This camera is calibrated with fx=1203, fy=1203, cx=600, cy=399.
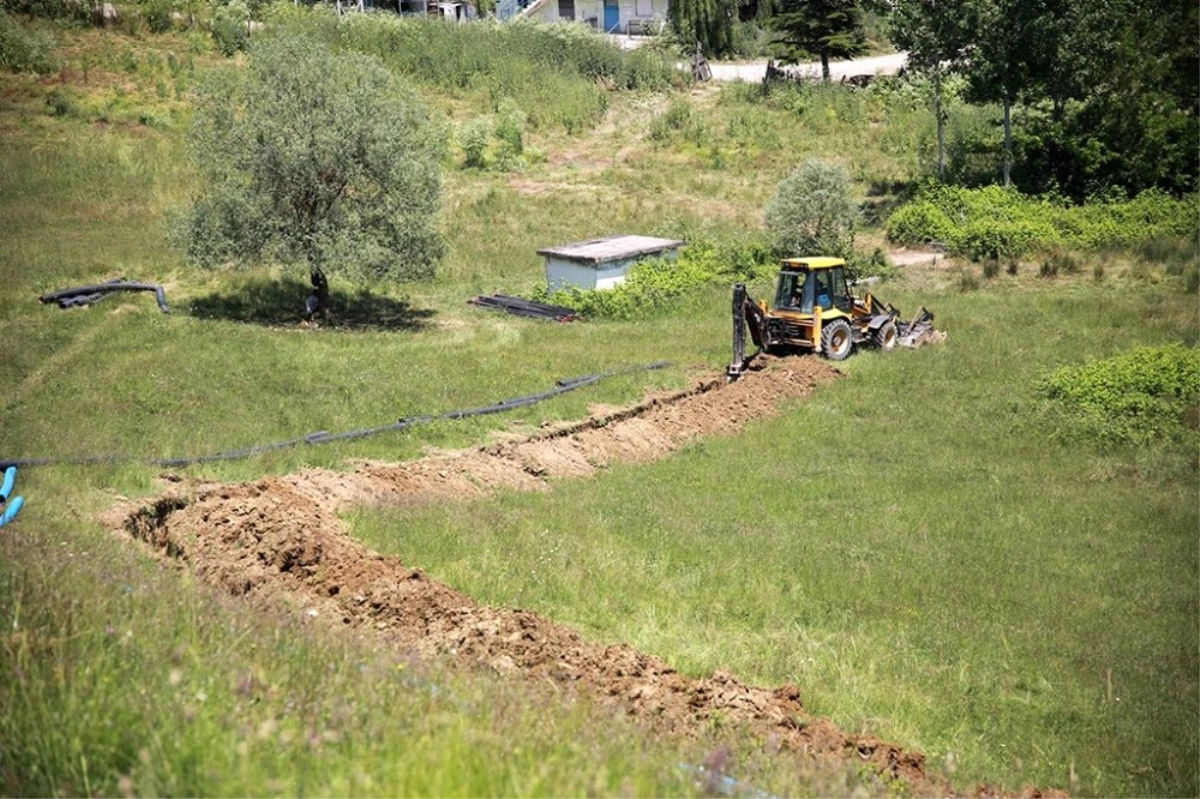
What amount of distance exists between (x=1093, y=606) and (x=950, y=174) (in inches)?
1444

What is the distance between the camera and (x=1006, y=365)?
26.7m

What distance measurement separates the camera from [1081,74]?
1714 inches

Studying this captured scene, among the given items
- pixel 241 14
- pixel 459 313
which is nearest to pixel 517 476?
pixel 459 313

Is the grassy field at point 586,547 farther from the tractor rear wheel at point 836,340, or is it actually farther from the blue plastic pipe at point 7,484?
the tractor rear wheel at point 836,340

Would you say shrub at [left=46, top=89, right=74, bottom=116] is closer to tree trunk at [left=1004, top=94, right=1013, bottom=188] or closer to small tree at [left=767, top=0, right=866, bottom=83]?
small tree at [left=767, top=0, right=866, bottom=83]

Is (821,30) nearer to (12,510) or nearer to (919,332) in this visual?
(919,332)

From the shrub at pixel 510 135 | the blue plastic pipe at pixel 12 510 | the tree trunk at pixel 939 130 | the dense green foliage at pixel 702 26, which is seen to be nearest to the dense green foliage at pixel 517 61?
the shrub at pixel 510 135

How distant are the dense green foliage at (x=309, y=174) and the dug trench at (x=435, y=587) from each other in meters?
10.9

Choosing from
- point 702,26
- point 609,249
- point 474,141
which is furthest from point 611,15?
point 609,249

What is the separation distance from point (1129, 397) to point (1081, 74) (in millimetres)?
24653

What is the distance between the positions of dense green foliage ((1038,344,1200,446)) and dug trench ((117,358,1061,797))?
8.90m

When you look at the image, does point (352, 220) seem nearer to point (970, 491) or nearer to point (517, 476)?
point (517, 476)

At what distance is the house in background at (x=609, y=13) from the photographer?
79688 millimetres

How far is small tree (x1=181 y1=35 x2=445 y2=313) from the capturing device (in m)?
28.8
